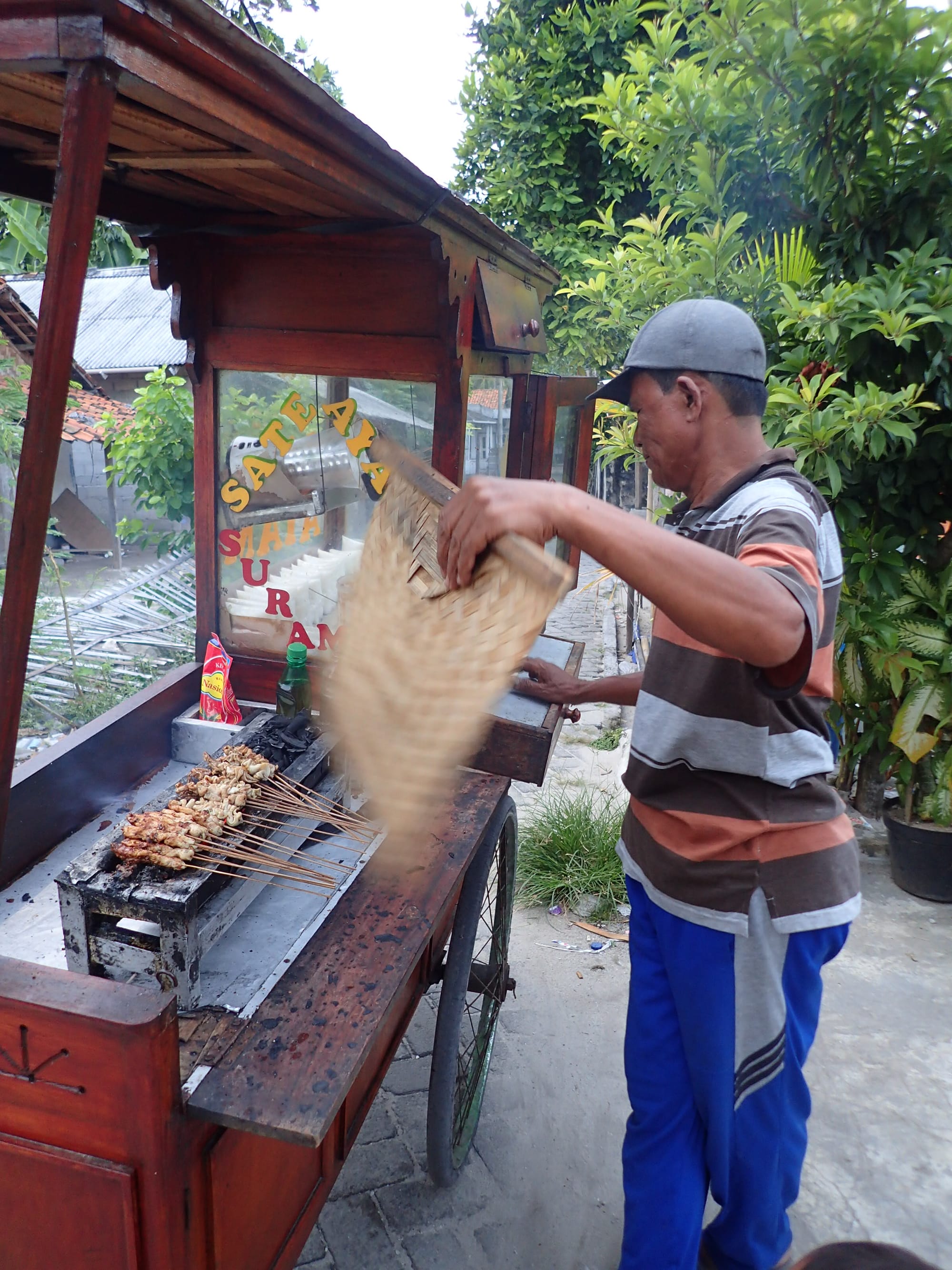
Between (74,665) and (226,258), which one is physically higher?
(226,258)

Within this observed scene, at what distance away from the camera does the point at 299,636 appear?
10.4 ft

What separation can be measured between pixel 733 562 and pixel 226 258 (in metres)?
2.36

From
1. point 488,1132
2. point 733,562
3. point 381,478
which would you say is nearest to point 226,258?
point 381,478

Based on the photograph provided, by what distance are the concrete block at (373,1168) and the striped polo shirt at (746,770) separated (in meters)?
1.56

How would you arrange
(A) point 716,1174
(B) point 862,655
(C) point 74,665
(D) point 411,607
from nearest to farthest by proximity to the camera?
1. (D) point 411,607
2. (A) point 716,1174
3. (B) point 862,655
4. (C) point 74,665

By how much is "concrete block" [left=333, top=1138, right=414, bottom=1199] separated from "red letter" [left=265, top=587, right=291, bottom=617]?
1850 millimetres

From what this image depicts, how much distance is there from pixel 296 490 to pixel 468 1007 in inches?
78.1

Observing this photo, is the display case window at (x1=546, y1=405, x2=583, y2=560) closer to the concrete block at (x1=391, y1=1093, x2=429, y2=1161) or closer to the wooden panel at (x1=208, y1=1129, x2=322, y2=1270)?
the concrete block at (x1=391, y1=1093, x2=429, y2=1161)

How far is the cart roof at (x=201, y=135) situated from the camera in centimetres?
114

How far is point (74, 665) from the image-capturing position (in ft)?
18.2

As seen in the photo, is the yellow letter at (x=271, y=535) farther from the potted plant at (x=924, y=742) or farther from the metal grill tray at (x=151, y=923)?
the potted plant at (x=924, y=742)

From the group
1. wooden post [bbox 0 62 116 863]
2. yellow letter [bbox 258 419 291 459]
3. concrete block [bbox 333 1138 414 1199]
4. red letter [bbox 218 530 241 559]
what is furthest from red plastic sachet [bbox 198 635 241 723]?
wooden post [bbox 0 62 116 863]

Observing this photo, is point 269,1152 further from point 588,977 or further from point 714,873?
point 588,977

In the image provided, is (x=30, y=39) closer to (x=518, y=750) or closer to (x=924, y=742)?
(x=518, y=750)
